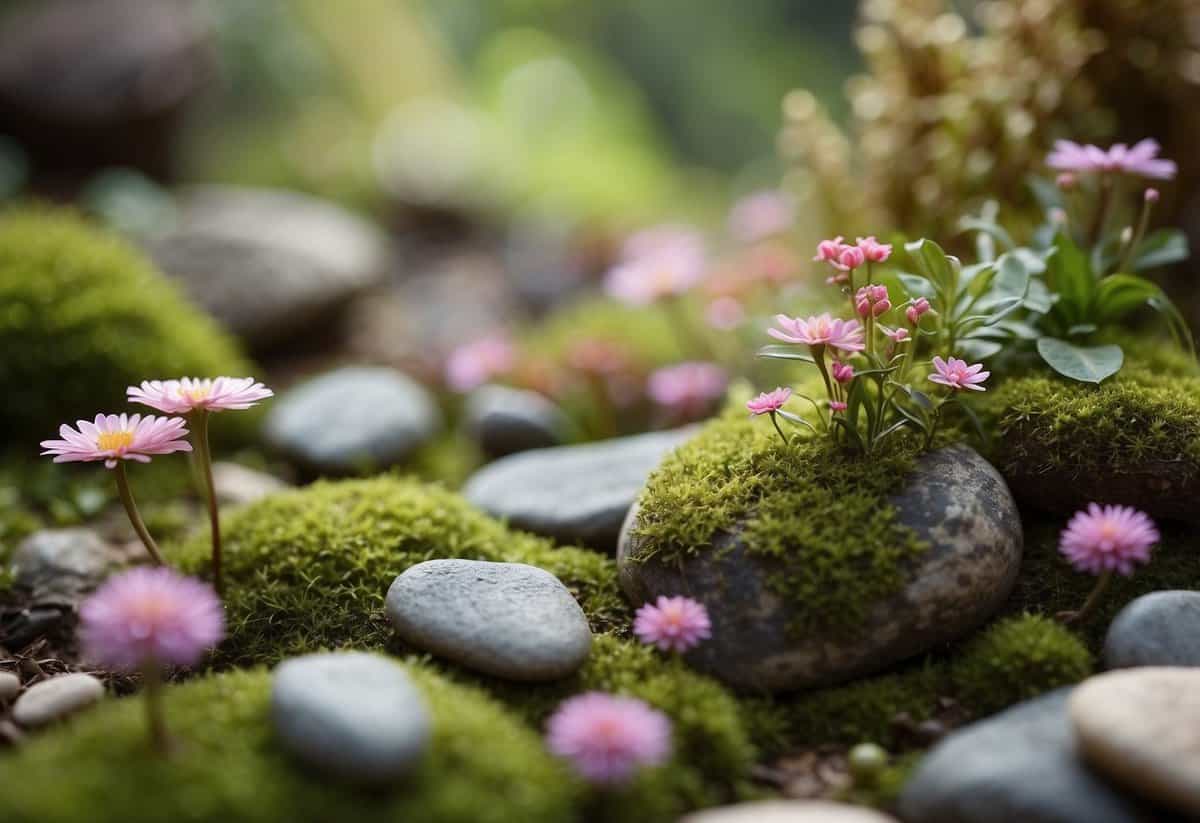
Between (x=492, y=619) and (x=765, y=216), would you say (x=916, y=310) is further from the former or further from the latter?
(x=765, y=216)

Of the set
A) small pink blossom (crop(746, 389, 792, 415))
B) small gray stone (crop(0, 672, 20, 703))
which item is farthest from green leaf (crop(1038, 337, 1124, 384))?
small gray stone (crop(0, 672, 20, 703))

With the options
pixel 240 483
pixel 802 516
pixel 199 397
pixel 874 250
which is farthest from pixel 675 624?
pixel 240 483

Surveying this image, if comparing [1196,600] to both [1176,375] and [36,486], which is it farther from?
[36,486]

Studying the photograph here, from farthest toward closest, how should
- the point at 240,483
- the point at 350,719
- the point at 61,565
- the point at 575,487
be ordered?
the point at 240,483 < the point at 575,487 < the point at 61,565 < the point at 350,719

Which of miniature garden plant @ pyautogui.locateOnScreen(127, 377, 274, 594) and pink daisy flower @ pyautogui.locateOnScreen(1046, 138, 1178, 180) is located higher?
pink daisy flower @ pyautogui.locateOnScreen(1046, 138, 1178, 180)

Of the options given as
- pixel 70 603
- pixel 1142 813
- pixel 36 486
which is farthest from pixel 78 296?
pixel 1142 813

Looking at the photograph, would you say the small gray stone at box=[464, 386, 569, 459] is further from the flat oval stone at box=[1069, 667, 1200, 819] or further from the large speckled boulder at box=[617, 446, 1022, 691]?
the flat oval stone at box=[1069, 667, 1200, 819]
